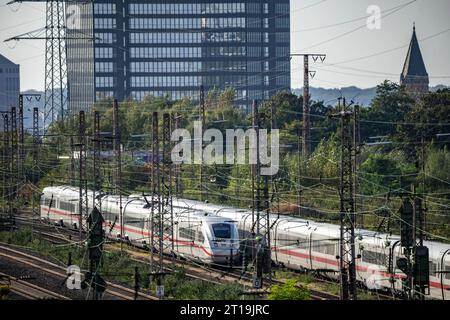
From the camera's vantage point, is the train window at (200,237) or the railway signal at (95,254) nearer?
the railway signal at (95,254)

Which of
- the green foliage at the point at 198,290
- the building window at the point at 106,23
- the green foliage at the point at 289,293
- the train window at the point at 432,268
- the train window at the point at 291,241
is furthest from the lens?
the building window at the point at 106,23

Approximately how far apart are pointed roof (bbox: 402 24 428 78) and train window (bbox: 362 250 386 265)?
12589cm

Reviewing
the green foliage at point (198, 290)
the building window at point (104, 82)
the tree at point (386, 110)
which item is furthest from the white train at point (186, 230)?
the building window at point (104, 82)

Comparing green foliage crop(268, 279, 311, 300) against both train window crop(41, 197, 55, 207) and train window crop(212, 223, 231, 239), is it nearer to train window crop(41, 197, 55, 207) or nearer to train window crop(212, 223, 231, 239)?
train window crop(212, 223, 231, 239)

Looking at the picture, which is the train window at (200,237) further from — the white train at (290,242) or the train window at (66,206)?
the train window at (66,206)

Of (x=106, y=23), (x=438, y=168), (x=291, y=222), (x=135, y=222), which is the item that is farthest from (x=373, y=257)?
(x=106, y=23)

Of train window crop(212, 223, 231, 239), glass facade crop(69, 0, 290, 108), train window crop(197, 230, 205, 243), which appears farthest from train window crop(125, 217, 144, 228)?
glass facade crop(69, 0, 290, 108)

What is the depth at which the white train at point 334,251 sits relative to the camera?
1260 inches

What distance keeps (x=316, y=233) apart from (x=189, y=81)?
4270 inches

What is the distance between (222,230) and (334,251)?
545 centimetres

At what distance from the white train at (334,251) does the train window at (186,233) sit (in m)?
2.05

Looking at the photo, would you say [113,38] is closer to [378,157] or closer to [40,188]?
[40,188]

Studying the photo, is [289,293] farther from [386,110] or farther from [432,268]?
[386,110]
